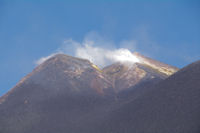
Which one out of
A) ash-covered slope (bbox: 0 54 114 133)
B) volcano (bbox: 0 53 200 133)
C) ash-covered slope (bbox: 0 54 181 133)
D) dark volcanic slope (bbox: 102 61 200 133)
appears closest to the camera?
dark volcanic slope (bbox: 102 61 200 133)

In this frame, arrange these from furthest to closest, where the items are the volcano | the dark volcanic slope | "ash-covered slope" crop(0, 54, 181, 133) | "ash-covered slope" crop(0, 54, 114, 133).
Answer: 1. "ash-covered slope" crop(0, 54, 114, 133)
2. "ash-covered slope" crop(0, 54, 181, 133)
3. the volcano
4. the dark volcanic slope

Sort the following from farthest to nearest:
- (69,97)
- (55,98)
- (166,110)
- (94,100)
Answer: (94,100) → (69,97) → (55,98) → (166,110)

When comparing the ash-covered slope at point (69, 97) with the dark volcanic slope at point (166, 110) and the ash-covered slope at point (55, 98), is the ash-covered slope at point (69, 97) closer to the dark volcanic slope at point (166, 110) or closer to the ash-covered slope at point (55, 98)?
the ash-covered slope at point (55, 98)

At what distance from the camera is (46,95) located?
153500mm

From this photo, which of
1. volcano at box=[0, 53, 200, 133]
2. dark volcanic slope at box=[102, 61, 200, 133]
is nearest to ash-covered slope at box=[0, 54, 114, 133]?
volcano at box=[0, 53, 200, 133]

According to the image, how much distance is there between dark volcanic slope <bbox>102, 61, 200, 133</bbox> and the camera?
93.4m

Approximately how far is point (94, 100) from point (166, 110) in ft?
182

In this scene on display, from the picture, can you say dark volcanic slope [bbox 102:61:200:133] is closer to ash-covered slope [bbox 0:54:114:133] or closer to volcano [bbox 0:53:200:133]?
volcano [bbox 0:53:200:133]

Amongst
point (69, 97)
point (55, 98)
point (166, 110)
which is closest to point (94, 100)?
point (69, 97)

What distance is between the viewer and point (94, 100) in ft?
505

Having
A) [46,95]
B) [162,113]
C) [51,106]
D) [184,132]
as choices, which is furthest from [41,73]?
[184,132]

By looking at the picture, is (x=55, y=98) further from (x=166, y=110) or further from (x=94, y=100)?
(x=166, y=110)

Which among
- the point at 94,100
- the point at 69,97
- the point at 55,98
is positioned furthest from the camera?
the point at 94,100

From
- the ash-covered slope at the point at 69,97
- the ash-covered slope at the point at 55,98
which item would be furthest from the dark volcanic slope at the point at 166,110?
the ash-covered slope at the point at 55,98
